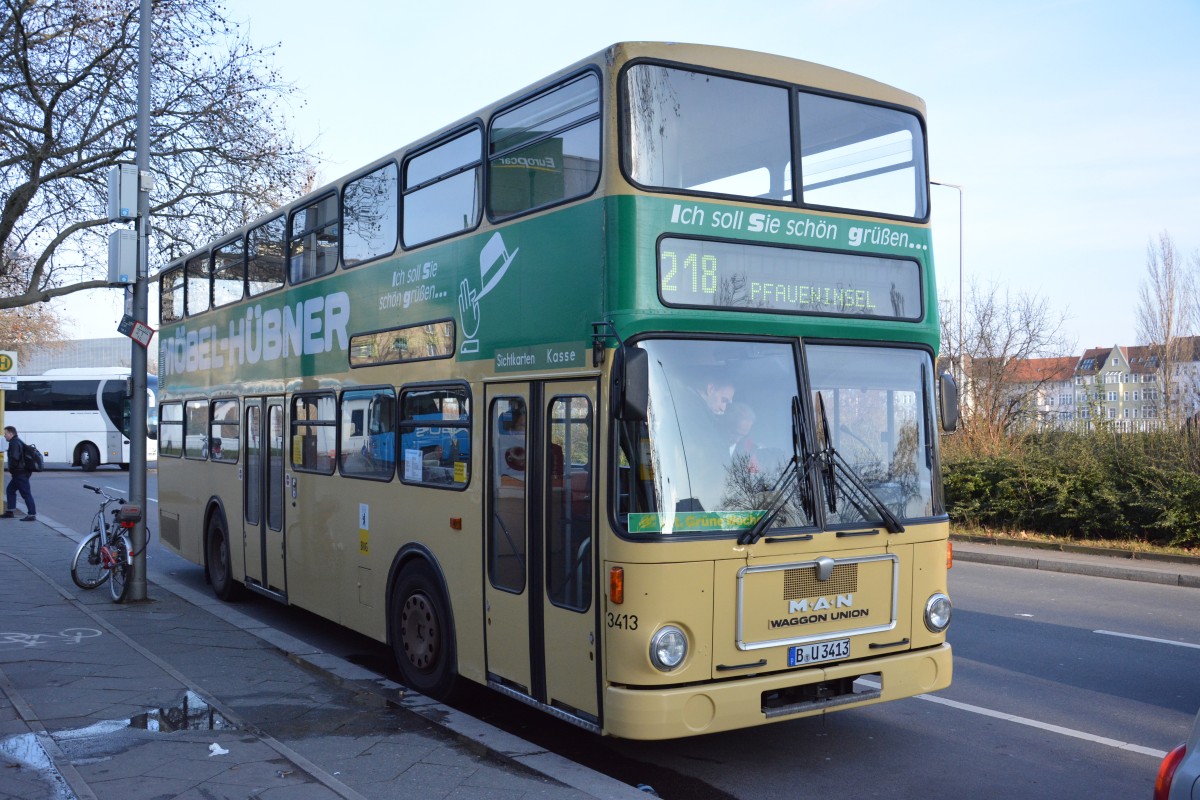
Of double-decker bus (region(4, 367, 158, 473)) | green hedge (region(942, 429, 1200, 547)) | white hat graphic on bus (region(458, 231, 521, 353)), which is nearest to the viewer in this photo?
white hat graphic on bus (region(458, 231, 521, 353))

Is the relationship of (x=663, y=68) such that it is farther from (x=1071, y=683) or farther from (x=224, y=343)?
(x=224, y=343)

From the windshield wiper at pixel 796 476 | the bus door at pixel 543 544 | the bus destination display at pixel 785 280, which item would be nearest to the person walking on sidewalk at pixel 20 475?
the bus door at pixel 543 544

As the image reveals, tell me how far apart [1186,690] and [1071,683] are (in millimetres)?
815

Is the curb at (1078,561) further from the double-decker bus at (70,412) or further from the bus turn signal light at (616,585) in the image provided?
the double-decker bus at (70,412)

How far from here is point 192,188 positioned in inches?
840

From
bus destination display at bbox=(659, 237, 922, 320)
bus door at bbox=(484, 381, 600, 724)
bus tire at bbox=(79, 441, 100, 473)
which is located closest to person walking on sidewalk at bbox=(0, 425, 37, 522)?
bus door at bbox=(484, 381, 600, 724)

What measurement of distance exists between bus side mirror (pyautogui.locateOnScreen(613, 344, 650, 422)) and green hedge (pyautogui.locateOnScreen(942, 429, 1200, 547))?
42.1 feet

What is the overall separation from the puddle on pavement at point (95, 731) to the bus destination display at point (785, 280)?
394 centimetres

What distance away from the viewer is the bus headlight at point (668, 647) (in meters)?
5.57

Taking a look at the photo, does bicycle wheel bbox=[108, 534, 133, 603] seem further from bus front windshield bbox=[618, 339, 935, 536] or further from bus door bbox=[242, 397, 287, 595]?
bus front windshield bbox=[618, 339, 935, 536]

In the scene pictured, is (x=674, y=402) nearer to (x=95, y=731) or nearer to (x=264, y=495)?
(x=95, y=731)

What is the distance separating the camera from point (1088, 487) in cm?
1692

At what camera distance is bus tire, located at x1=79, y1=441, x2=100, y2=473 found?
43.5m

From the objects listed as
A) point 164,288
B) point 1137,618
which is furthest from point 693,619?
point 164,288
